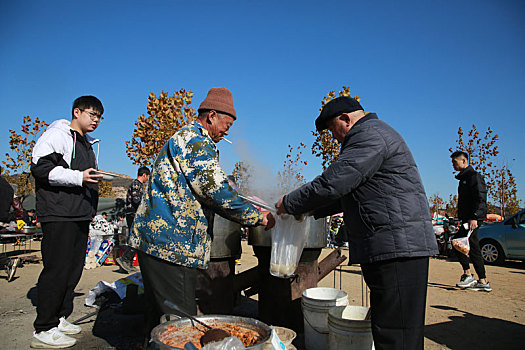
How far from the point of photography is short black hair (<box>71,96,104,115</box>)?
341 cm

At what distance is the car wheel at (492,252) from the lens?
32.6 ft

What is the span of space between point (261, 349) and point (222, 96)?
1693mm

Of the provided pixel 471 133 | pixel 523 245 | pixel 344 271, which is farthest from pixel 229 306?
pixel 471 133

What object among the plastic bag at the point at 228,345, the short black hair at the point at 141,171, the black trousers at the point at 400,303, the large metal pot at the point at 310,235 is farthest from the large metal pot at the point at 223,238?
the short black hair at the point at 141,171

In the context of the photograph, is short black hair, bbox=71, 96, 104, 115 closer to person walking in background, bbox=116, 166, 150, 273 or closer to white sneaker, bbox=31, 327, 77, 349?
white sneaker, bbox=31, 327, 77, 349

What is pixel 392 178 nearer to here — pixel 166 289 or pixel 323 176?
pixel 323 176

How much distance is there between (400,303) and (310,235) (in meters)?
1.75

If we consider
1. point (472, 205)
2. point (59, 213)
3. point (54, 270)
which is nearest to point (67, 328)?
point (54, 270)

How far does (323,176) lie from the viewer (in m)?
2.17

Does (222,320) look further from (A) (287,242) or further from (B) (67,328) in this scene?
(B) (67,328)

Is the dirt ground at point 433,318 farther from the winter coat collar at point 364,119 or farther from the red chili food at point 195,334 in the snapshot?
the winter coat collar at point 364,119

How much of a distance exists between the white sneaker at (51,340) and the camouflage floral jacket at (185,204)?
5.87 feet

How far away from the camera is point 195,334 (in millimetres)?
1830

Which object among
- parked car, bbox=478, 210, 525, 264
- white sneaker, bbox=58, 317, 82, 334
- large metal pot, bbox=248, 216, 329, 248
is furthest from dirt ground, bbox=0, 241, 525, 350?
parked car, bbox=478, 210, 525, 264
